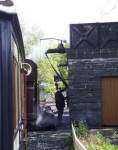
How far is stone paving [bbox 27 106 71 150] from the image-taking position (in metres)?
14.6

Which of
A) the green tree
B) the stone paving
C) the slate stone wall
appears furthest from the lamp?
the green tree

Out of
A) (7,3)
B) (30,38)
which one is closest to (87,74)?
(7,3)

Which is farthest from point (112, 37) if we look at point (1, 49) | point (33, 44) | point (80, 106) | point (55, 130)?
point (33, 44)

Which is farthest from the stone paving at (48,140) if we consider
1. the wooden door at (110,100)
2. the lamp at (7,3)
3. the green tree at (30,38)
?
the green tree at (30,38)

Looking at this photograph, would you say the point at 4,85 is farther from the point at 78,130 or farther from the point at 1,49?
the point at 78,130

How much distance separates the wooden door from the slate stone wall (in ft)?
0.67

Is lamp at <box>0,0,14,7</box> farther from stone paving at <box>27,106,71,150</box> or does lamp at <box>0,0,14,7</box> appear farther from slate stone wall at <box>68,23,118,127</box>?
slate stone wall at <box>68,23,118,127</box>

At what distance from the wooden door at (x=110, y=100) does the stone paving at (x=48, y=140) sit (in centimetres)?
223

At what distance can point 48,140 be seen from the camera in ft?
52.7

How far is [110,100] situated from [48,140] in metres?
5.11

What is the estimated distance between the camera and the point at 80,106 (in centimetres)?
2038

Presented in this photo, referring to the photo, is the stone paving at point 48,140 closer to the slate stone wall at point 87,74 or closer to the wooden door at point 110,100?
the slate stone wall at point 87,74

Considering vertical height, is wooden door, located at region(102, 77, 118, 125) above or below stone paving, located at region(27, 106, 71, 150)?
above

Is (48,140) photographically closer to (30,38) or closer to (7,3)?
(7,3)
